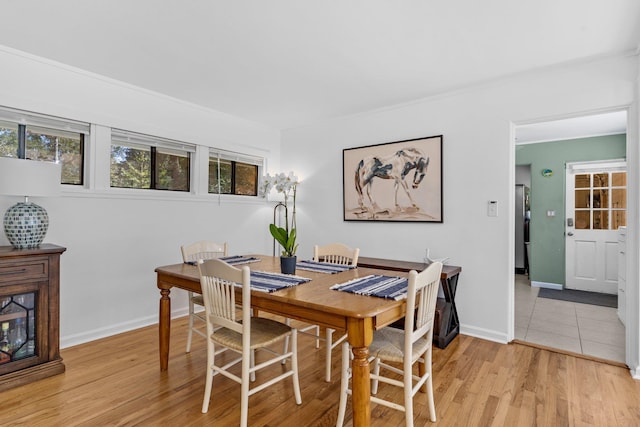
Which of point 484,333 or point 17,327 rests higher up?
point 17,327

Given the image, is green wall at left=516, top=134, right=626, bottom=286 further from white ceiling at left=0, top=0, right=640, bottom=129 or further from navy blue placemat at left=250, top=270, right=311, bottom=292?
navy blue placemat at left=250, top=270, right=311, bottom=292

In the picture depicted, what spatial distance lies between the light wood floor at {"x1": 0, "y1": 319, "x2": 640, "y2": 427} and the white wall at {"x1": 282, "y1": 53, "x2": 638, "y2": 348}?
23.4 inches

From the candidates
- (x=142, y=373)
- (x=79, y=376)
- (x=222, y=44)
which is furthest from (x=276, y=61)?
(x=79, y=376)

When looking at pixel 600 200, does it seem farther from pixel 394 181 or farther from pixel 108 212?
pixel 108 212

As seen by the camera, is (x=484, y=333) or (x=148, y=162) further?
(x=148, y=162)

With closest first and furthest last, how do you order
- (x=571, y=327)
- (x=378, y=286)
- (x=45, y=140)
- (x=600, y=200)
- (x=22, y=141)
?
(x=378, y=286), (x=22, y=141), (x=45, y=140), (x=571, y=327), (x=600, y=200)

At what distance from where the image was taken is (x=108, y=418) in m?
1.95

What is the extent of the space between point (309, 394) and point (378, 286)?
2.91 ft

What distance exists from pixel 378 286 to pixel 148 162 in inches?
111

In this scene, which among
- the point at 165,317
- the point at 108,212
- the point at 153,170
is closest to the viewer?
the point at 165,317

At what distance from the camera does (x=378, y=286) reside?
195 cm

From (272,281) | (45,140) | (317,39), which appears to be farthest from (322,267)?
(45,140)

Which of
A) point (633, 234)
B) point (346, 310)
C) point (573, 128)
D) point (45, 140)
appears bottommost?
point (346, 310)

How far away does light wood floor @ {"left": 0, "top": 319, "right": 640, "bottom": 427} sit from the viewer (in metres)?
1.95
